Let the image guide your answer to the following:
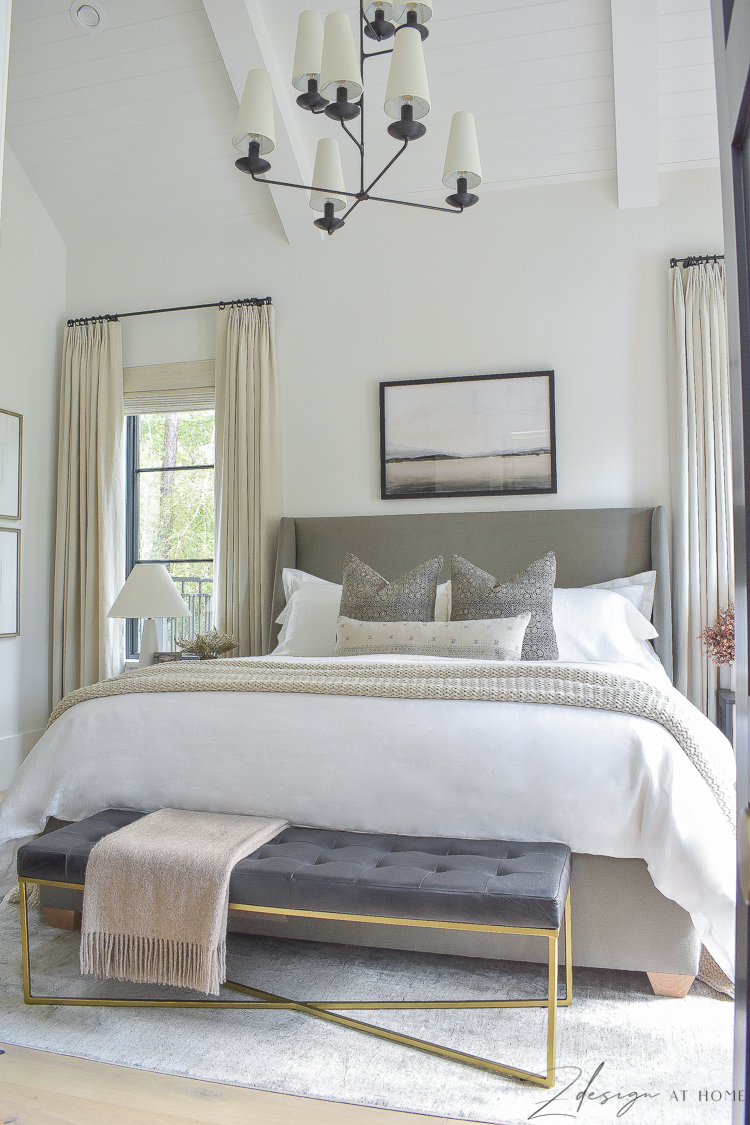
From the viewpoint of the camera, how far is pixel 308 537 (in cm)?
459

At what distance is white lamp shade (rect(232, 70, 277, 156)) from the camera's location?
8.48 feet

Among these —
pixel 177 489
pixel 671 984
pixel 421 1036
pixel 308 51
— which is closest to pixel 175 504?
pixel 177 489

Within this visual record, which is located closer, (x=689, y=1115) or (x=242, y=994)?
(x=689, y=1115)

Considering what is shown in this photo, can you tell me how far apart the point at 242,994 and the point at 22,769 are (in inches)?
38.5

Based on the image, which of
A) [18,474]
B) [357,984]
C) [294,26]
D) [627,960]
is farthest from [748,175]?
[18,474]

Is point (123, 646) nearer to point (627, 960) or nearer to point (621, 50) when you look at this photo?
point (627, 960)

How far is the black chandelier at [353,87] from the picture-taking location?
241cm

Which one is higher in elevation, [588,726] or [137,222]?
[137,222]

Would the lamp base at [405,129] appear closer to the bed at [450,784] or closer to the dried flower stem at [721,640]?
the bed at [450,784]

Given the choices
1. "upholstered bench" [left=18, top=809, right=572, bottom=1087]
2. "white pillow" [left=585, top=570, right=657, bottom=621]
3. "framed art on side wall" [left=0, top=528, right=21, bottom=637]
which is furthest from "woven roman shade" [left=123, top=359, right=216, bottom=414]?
"upholstered bench" [left=18, top=809, right=572, bottom=1087]

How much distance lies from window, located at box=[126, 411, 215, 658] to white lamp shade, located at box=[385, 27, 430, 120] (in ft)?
9.44

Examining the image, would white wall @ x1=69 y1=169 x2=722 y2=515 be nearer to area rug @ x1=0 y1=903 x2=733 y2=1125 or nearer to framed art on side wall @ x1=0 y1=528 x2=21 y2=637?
framed art on side wall @ x1=0 y1=528 x2=21 y2=637

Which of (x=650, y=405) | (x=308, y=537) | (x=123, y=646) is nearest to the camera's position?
(x=650, y=405)

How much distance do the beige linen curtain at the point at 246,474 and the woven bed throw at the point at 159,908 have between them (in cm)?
259
